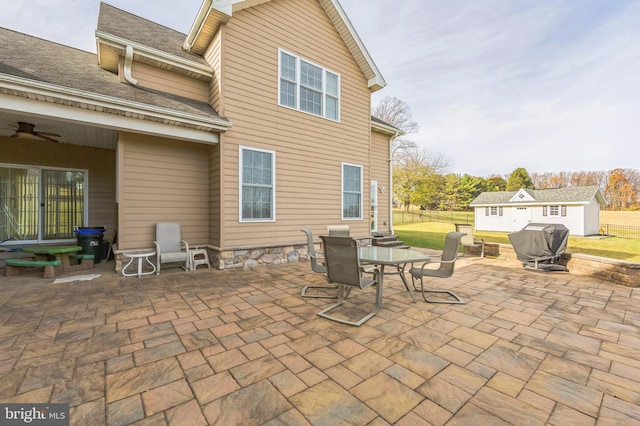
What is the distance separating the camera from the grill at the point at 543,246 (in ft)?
19.5

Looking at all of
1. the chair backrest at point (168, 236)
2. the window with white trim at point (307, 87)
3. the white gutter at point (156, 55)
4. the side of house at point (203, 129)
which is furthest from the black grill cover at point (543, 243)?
the white gutter at point (156, 55)

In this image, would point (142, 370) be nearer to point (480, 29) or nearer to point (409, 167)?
point (480, 29)

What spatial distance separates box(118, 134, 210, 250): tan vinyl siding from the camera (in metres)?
5.34

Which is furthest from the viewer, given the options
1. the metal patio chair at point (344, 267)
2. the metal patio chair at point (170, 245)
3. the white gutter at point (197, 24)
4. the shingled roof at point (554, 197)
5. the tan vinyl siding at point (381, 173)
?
the shingled roof at point (554, 197)

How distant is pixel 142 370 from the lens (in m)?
2.06

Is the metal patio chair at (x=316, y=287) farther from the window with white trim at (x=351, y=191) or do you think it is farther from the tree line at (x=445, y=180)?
the tree line at (x=445, y=180)

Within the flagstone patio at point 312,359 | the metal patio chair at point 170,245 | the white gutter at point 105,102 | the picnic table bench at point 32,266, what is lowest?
the flagstone patio at point 312,359

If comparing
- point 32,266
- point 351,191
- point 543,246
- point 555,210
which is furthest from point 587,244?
point 32,266

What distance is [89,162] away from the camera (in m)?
6.96

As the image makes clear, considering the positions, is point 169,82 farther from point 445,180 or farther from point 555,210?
point 445,180

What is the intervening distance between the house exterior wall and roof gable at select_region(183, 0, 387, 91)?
381 centimetres

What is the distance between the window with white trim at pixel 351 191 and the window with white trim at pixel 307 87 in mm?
1616

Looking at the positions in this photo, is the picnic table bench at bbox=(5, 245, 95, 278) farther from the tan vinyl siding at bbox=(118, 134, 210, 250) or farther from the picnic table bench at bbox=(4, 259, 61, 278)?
A: the tan vinyl siding at bbox=(118, 134, 210, 250)

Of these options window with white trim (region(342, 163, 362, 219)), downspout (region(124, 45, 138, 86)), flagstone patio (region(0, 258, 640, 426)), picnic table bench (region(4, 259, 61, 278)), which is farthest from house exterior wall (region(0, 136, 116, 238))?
window with white trim (region(342, 163, 362, 219))
